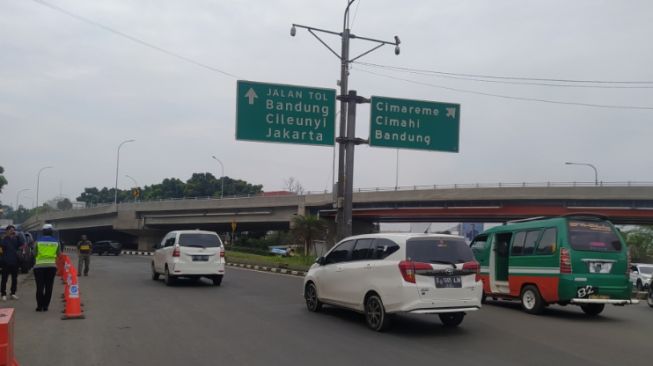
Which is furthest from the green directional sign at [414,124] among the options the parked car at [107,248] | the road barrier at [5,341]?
the parked car at [107,248]

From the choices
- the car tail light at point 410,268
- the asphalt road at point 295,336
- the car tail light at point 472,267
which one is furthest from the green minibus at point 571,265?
the car tail light at point 410,268

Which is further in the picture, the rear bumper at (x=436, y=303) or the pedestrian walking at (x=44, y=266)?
the pedestrian walking at (x=44, y=266)

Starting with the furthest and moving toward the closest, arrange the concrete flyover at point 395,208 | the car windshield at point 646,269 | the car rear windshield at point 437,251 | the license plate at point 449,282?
the concrete flyover at point 395,208 → the car windshield at point 646,269 → the car rear windshield at point 437,251 → the license plate at point 449,282

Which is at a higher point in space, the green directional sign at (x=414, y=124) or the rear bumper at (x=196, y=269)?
the green directional sign at (x=414, y=124)

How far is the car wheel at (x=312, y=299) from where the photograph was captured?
12.8m

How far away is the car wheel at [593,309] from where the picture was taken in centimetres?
1355

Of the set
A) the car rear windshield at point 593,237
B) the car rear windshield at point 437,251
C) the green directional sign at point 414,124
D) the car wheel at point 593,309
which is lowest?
the car wheel at point 593,309

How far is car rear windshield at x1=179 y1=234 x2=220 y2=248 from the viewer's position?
62.5 feet

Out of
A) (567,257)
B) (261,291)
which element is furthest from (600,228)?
(261,291)

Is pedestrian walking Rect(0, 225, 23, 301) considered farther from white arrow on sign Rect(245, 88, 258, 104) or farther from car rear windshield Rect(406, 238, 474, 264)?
white arrow on sign Rect(245, 88, 258, 104)

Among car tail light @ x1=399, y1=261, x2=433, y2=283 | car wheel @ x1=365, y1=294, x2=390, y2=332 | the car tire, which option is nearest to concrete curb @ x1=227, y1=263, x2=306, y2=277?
the car tire

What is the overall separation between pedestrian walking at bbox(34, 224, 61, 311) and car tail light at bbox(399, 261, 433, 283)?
23.9 ft

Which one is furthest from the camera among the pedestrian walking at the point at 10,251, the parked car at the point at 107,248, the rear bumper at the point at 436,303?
the parked car at the point at 107,248

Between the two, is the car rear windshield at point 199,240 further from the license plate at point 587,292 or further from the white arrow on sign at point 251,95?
the license plate at point 587,292
